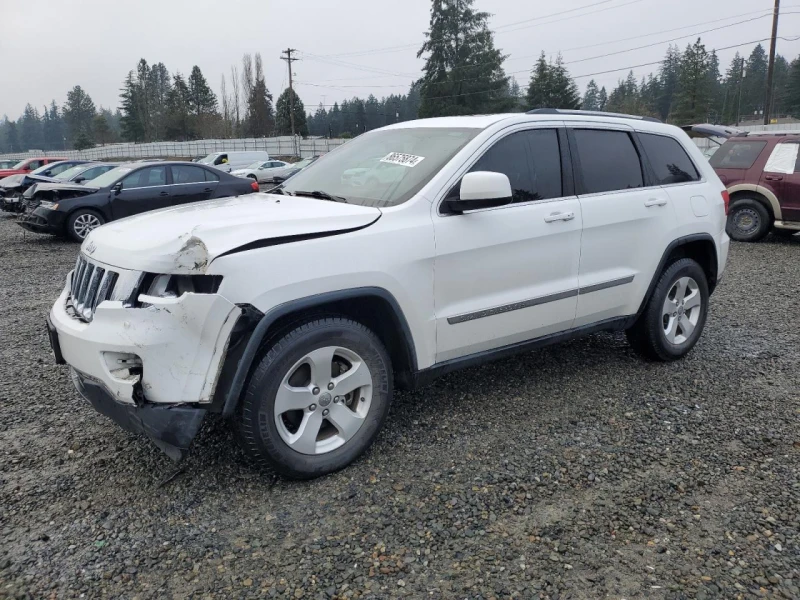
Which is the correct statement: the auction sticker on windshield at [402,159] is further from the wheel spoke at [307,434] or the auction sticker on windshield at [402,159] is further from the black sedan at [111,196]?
the black sedan at [111,196]

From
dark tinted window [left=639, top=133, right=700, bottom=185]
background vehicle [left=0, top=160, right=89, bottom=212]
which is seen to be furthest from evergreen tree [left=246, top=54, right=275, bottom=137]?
dark tinted window [left=639, top=133, right=700, bottom=185]

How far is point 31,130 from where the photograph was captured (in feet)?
480

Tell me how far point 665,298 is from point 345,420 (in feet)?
8.89

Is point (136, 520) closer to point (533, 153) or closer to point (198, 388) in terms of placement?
point (198, 388)

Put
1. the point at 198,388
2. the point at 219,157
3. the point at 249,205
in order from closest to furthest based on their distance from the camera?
the point at 198,388, the point at 249,205, the point at 219,157

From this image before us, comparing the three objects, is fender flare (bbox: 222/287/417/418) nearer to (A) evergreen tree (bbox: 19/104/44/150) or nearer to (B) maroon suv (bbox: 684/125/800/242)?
(B) maroon suv (bbox: 684/125/800/242)

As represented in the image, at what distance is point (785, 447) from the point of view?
11.5 ft

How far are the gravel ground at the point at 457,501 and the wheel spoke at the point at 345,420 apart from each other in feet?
0.71

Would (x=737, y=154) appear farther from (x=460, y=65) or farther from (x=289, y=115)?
(x=289, y=115)

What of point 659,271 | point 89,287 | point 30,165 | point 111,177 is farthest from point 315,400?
point 30,165

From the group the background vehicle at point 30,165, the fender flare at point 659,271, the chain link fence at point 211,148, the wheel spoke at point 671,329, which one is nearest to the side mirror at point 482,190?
the fender flare at point 659,271

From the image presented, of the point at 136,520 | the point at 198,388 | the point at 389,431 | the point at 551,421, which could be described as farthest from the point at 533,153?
the point at 136,520

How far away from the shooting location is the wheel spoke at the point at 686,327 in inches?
190

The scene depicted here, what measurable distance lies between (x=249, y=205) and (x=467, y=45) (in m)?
56.7
